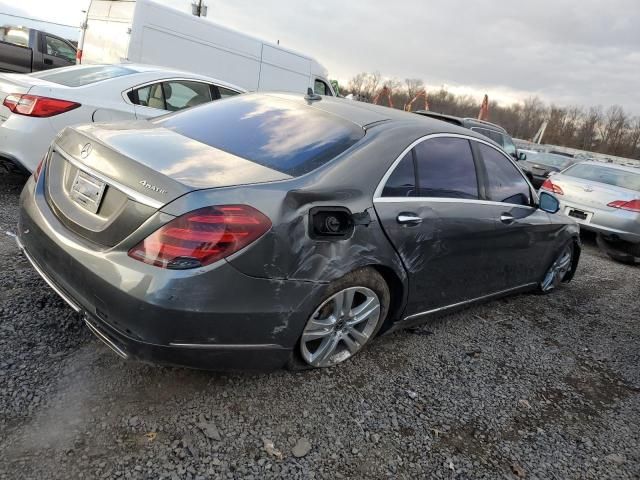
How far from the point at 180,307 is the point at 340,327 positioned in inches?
40.1

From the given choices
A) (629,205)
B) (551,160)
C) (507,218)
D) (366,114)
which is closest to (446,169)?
(366,114)

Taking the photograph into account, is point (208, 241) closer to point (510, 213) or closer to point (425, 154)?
point (425, 154)

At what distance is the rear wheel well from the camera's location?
110 inches

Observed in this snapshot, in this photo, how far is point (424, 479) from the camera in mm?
2223

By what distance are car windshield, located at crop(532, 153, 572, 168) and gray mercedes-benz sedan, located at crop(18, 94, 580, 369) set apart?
44.1ft

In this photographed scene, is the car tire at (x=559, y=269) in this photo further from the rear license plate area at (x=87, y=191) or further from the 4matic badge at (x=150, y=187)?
the rear license plate area at (x=87, y=191)

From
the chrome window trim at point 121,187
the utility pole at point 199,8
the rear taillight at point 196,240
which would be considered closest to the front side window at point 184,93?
the chrome window trim at point 121,187

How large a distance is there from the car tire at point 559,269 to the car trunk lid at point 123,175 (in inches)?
139

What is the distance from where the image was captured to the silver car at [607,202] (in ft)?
24.0

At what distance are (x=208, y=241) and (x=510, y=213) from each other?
8.56 feet

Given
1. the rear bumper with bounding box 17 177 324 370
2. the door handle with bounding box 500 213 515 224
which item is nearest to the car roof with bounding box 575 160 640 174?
the door handle with bounding box 500 213 515 224

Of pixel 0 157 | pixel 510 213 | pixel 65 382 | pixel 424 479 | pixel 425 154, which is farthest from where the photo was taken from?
pixel 0 157

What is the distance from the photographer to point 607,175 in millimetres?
8328

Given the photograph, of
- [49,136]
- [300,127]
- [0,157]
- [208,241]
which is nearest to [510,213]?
[300,127]
